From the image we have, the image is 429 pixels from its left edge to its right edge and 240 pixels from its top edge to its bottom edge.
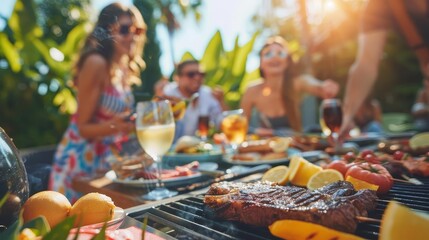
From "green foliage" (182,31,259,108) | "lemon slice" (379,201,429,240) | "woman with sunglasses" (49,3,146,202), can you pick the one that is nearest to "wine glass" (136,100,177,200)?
"lemon slice" (379,201,429,240)

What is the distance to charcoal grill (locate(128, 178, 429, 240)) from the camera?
106 centimetres

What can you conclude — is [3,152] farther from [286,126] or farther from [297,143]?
[286,126]

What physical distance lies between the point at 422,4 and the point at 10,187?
12.8 ft

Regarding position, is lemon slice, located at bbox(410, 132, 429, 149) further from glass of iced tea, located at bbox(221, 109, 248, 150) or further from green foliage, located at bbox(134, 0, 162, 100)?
green foliage, located at bbox(134, 0, 162, 100)

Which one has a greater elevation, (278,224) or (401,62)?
(401,62)

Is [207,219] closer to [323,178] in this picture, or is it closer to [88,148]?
[323,178]

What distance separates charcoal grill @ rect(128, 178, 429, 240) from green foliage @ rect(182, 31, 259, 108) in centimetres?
566

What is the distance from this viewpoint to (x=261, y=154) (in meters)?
2.52

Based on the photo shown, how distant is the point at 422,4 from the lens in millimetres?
3377

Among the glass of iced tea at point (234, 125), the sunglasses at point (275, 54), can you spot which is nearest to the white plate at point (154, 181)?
the glass of iced tea at point (234, 125)

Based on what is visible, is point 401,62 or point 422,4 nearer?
point 422,4

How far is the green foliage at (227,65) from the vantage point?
709 centimetres

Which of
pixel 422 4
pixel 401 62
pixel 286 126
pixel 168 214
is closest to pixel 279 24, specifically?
pixel 401 62

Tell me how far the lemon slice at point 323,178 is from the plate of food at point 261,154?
0.70 meters
